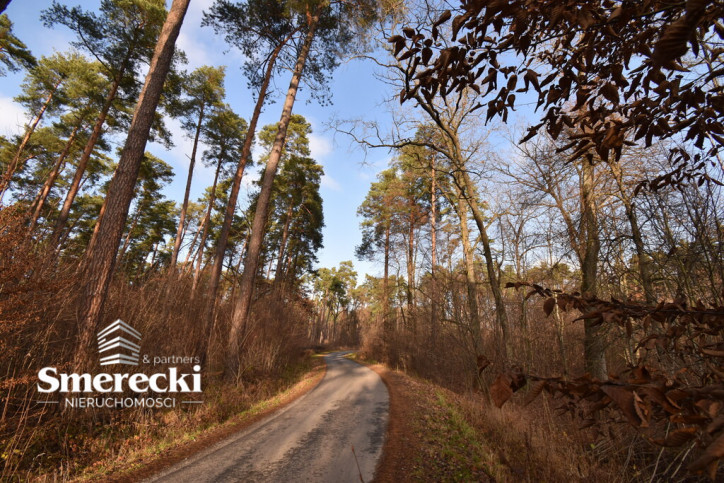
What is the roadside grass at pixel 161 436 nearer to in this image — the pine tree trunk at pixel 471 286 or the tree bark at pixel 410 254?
the pine tree trunk at pixel 471 286

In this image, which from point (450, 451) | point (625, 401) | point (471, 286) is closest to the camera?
point (625, 401)

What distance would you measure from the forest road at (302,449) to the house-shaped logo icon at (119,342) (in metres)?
2.37

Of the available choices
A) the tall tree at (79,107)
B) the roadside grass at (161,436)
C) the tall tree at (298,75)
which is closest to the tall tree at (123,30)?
the tall tree at (79,107)

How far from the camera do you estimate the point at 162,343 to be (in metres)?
6.69

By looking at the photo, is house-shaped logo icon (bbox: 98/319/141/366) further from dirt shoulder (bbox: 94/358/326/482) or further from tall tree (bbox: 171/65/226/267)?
tall tree (bbox: 171/65/226/267)

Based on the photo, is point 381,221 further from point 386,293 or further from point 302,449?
point 302,449

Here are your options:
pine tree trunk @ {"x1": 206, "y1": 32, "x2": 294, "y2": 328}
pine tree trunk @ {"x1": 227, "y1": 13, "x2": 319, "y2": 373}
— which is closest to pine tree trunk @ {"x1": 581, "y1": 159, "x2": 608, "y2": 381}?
pine tree trunk @ {"x1": 227, "y1": 13, "x2": 319, "y2": 373}

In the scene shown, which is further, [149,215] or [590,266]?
[149,215]

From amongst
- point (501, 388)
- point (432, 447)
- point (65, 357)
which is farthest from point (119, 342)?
point (501, 388)

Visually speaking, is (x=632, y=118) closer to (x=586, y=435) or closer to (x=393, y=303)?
(x=586, y=435)

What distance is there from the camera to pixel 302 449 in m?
5.43

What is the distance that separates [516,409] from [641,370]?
7.16m

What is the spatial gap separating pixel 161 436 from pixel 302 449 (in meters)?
2.68

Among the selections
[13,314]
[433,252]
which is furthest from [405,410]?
[433,252]
